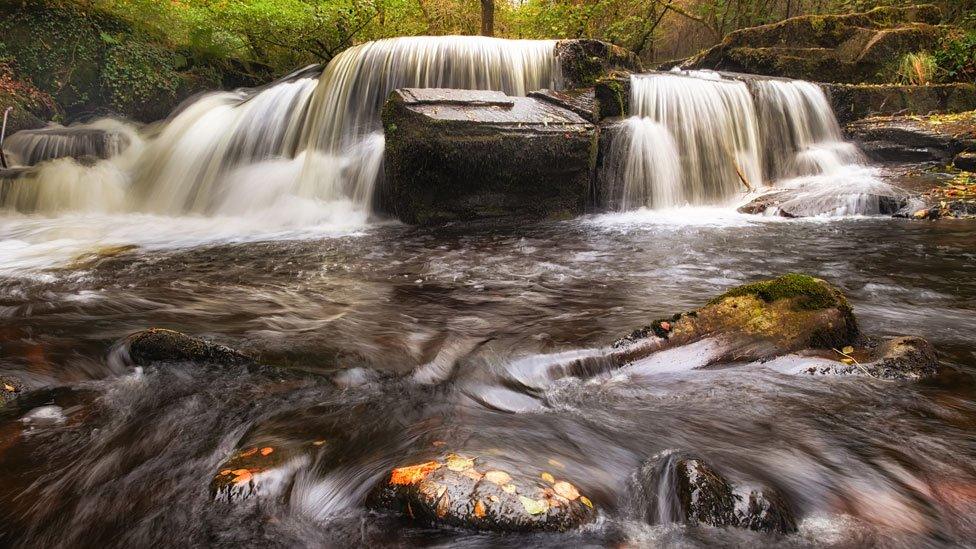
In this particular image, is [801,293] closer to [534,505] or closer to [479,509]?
[534,505]

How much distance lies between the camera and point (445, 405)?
266 centimetres

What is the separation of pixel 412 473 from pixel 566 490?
552 mm

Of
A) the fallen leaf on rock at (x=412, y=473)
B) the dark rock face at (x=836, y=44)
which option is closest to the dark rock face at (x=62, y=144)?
the fallen leaf on rock at (x=412, y=473)

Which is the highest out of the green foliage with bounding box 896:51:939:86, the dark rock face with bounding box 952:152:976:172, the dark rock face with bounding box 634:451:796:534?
the green foliage with bounding box 896:51:939:86

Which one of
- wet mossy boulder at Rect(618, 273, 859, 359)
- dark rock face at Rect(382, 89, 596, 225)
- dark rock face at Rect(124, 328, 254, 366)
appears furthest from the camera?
dark rock face at Rect(382, 89, 596, 225)

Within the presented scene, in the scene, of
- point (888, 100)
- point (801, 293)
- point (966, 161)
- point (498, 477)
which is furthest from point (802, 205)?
point (498, 477)

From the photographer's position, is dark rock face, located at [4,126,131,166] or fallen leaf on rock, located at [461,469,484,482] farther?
dark rock face, located at [4,126,131,166]

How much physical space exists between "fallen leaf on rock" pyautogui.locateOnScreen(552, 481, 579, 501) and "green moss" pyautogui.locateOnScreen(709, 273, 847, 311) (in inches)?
68.5

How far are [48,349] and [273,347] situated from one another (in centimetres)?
143

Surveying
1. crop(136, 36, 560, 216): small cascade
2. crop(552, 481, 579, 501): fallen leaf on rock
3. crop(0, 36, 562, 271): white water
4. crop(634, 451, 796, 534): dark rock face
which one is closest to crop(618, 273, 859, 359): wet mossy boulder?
crop(634, 451, 796, 534): dark rock face

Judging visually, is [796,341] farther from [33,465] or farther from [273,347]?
[33,465]

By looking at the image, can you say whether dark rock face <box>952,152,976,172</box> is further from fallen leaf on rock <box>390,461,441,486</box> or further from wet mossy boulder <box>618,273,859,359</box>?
fallen leaf on rock <box>390,461,441,486</box>

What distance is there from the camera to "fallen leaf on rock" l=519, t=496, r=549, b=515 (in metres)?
1.67

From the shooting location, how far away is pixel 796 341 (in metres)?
2.91
